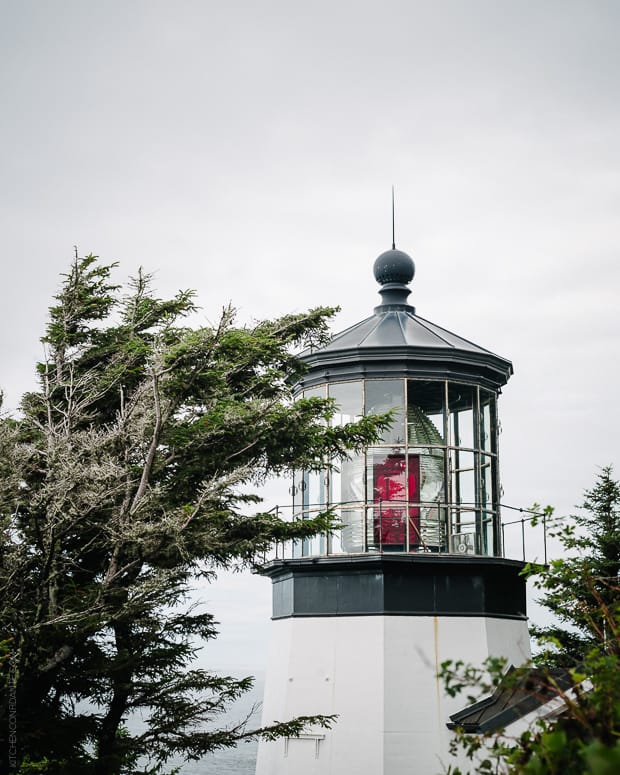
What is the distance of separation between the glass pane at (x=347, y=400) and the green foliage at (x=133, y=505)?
94cm

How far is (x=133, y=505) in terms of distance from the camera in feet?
26.2

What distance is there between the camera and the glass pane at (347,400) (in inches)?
478

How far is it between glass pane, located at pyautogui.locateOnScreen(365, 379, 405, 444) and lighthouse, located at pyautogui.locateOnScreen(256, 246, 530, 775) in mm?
14

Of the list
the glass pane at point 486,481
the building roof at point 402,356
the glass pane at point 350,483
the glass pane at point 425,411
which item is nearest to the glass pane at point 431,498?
the glass pane at point 425,411

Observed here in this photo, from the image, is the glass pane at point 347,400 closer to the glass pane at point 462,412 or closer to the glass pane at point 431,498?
the glass pane at point 431,498

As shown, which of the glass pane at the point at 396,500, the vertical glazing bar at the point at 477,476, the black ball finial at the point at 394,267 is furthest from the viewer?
the black ball finial at the point at 394,267

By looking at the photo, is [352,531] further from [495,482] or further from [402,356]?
[402,356]

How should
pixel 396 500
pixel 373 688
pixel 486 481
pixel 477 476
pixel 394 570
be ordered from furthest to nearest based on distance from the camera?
pixel 486 481 < pixel 477 476 < pixel 396 500 < pixel 394 570 < pixel 373 688

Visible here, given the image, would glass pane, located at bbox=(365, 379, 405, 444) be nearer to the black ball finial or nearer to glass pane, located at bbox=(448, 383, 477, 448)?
glass pane, located at bbox=(448, 383, 477, 448)

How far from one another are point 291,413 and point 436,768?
15.1 ft

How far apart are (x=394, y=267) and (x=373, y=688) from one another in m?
5.90

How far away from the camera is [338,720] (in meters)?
11.3

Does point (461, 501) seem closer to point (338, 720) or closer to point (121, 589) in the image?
point (338, 720)

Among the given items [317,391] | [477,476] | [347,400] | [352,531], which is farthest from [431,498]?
[317,391]
